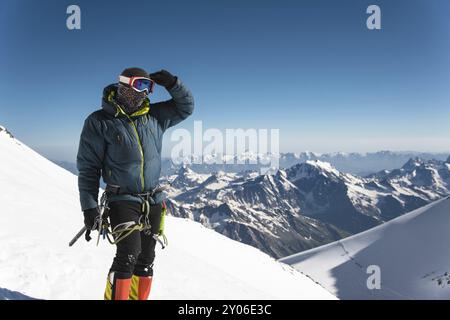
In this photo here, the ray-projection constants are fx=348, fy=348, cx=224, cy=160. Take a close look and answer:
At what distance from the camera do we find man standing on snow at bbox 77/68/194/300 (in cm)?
606

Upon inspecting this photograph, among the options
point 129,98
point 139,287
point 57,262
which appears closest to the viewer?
point 129,98

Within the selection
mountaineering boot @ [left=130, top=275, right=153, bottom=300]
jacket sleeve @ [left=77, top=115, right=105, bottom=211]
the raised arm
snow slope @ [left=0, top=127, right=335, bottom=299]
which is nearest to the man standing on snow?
jacket sleeve @ [left=77, top=115, right=105, bottom=211]

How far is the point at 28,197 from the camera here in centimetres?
1600

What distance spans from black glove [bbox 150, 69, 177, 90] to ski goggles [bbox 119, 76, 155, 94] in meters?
0.29

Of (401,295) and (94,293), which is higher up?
(94,293)

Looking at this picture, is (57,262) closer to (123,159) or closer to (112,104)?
(123,159)

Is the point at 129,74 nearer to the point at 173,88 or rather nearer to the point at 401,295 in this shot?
the point at 173,88

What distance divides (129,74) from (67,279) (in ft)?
18.6

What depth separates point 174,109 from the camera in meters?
7.05

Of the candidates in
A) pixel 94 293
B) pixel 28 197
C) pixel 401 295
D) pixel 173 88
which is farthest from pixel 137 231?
pixel 401 295

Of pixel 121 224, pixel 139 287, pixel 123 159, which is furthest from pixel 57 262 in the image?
pixel 123 159

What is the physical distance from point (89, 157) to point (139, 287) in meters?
2.86
